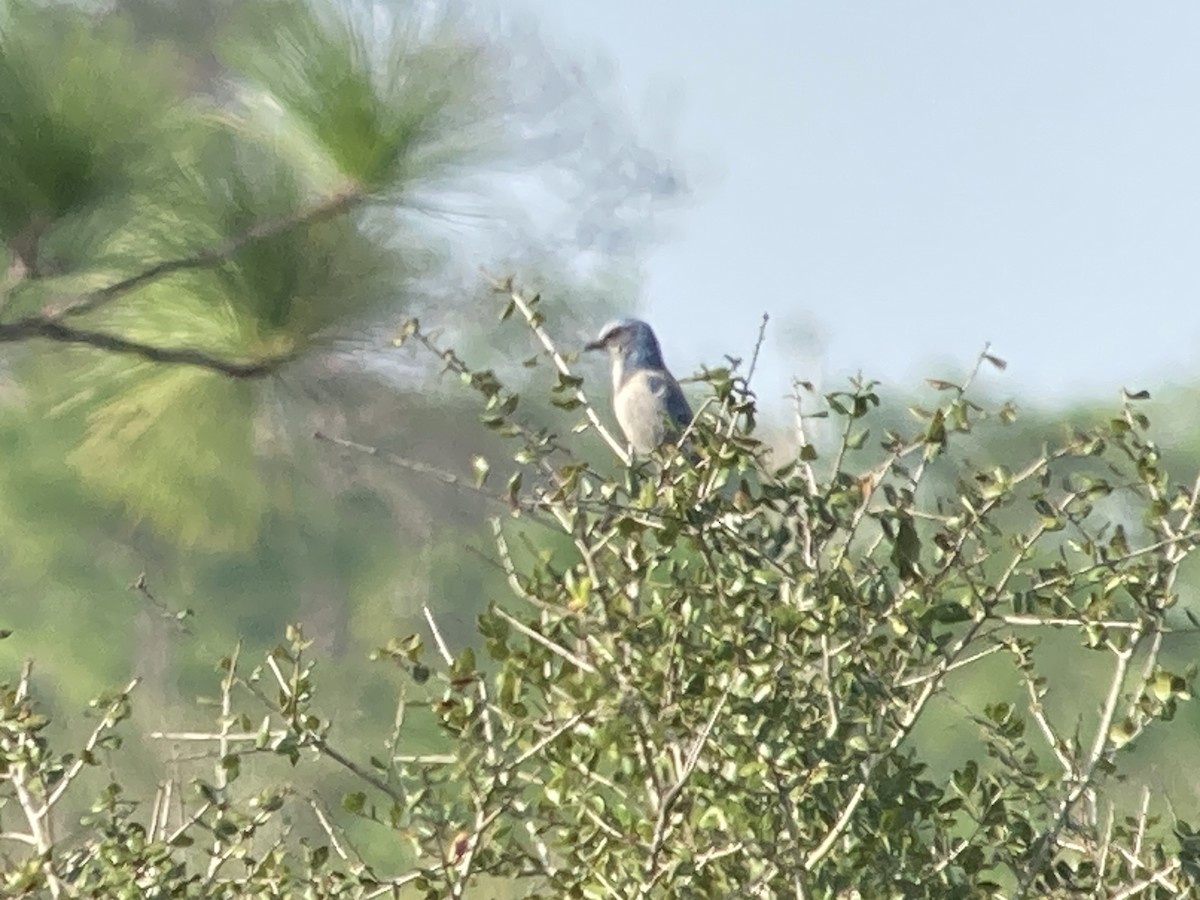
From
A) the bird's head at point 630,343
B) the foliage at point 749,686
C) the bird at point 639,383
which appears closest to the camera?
the foliage at point 749,686

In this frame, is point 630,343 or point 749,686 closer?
point 749,686

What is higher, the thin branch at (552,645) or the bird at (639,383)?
the bird at (639,383)

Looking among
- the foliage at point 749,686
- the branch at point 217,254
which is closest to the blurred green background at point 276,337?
the branch at point 217,254

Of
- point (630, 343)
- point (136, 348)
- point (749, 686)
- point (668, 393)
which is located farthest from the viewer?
point (630, 343)

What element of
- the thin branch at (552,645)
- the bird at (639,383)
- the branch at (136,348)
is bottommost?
the branch at (136,348)

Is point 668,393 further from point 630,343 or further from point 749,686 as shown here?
point 749,686

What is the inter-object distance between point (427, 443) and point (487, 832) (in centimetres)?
85

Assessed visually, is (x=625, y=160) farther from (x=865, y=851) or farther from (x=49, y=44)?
(x=865, y=851)

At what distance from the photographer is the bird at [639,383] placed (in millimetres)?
1434

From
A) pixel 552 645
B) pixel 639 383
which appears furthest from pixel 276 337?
pixel 552 645

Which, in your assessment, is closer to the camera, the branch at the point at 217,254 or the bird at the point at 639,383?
the branch at the point at 217,254

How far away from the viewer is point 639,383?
1455mm

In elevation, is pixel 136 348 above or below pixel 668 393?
below

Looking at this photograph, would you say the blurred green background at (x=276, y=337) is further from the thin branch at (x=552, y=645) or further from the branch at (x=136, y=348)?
the thin branch at (x=552, y=645)
